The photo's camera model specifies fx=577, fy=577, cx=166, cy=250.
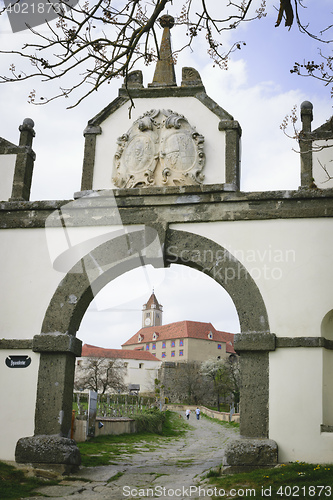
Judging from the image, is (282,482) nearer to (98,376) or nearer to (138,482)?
(138,482)

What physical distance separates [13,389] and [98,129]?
4.20m

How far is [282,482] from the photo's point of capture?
241 inches

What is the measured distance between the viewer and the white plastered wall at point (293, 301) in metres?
7.33

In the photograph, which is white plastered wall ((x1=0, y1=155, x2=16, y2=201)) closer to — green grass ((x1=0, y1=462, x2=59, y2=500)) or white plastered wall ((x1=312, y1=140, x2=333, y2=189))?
green grass ((x1=0, y1=462, x2=59, y2=500))

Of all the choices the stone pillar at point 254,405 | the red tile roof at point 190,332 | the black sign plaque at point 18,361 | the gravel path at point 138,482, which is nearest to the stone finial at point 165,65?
the stone pillar at point 254,405

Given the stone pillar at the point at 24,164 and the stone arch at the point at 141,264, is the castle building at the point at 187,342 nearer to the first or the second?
the stone pillar at the point at 24,164

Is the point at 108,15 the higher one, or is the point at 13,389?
the point at 108,15

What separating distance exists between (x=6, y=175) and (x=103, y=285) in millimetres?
2487

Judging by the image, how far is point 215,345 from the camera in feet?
209

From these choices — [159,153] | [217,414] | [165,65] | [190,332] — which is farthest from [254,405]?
[190,332]

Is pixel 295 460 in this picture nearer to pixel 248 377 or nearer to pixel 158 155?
pixel 248 377

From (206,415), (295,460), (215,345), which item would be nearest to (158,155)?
(295,460)

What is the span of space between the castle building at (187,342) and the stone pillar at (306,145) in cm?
5259

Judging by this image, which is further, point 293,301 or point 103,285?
point 103,285
